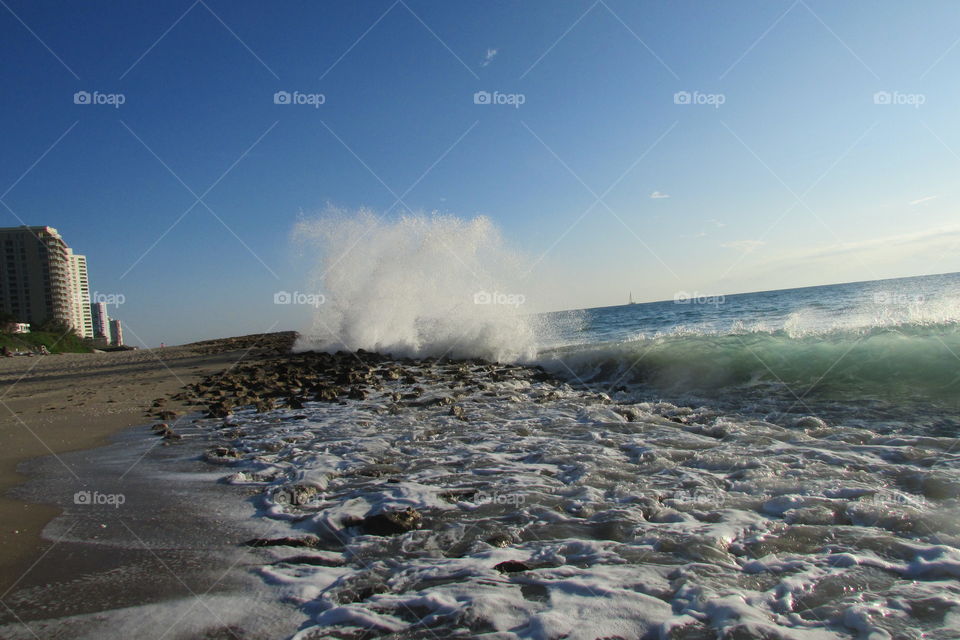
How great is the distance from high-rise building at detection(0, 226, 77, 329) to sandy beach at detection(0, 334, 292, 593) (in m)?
100.0

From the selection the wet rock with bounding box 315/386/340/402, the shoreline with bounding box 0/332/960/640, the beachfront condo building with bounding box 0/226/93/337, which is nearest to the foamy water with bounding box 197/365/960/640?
the shoreline with bounding box 0/332/960/640

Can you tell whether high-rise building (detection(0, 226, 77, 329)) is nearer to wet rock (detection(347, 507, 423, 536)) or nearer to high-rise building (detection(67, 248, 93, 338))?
high-rise building (detection(67, 248, 93, 338))

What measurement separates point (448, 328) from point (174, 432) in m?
12.8

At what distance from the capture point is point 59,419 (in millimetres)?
9820

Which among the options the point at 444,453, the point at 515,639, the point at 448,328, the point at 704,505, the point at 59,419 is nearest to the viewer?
the point at 515,639

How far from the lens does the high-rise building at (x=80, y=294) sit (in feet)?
352

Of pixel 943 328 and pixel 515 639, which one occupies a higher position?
pixel 943 328

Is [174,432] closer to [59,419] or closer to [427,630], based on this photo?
[59,419]

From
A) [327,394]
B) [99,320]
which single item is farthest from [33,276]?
[327,394]

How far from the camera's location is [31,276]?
325 ft

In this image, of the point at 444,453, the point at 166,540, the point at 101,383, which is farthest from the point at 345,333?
the point at 166,540

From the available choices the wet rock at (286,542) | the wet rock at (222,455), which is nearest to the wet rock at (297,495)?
the wet rock at (286,542)

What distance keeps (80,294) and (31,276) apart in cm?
1496

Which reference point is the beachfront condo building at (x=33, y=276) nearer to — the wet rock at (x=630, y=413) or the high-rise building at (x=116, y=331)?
the high-rise building at (x=116, y=331)
